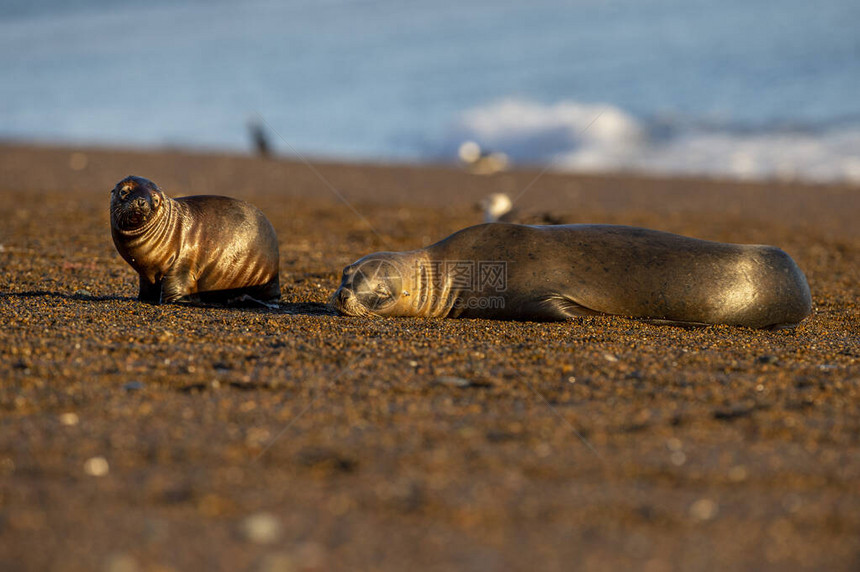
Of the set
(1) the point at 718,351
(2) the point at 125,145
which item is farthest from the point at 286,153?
(1) the point at 718,351

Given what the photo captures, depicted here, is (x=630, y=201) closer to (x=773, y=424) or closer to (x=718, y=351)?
(x=718, y=351)

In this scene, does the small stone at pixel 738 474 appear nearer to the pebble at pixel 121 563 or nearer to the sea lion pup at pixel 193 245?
the pebble at pixel 121 563

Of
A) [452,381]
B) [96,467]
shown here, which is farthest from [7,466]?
[452,381]

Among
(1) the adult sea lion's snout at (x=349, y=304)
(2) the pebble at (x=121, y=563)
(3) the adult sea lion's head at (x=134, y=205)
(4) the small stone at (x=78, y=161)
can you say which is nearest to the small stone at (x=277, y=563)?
(2) the pebble at (x=121, y=563)

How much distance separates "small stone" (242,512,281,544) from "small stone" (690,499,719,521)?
44.5 inches

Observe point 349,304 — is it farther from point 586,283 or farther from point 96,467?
point 96,467

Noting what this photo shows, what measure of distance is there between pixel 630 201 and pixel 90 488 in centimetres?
1156

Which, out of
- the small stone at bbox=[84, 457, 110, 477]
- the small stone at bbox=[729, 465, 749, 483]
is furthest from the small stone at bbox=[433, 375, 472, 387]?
the small stone at bbox=[84, 457, 110, 477]

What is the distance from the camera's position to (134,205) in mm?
5168

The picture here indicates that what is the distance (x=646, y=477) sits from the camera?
2.70m

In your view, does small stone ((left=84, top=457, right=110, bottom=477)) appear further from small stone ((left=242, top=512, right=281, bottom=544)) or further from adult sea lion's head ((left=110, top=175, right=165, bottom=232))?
adult sea lion's head ((left=110, top=175, right=165, bottom=232))

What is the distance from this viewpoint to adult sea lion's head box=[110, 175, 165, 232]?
518 centimetres

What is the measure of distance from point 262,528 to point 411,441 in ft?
2.51

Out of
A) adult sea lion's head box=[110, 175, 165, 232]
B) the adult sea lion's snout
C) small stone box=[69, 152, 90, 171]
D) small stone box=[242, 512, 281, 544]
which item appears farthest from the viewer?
small stone box=[69, 152, 90, 171]
